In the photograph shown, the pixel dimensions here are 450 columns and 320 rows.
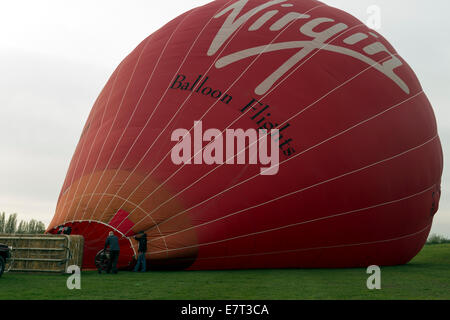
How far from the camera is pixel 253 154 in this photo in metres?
9.52

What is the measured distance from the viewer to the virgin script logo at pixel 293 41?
34.9 ft

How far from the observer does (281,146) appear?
9.66 metres

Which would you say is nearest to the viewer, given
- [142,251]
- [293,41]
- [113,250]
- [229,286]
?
[229,286]

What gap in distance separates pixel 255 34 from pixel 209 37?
1.12 metres

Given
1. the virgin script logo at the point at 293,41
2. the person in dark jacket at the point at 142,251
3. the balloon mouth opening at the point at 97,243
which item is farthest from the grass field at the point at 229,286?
the virgin script logo at the point at 293,41

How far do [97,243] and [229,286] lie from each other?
3694mm

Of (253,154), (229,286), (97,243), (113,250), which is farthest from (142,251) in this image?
(253,154)

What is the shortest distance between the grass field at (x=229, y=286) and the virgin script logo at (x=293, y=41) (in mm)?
4067

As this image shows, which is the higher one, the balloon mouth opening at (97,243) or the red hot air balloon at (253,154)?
the red hot air balloon at (253,154)

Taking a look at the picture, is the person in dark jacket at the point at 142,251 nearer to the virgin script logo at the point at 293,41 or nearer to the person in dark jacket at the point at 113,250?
the person in dark jacket at the point at 113,250

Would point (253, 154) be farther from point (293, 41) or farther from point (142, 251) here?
point (293, 41)

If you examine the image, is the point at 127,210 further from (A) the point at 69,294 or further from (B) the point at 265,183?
(A) the point at 69,294

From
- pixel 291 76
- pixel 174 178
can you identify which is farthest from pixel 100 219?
pixel 291 76
